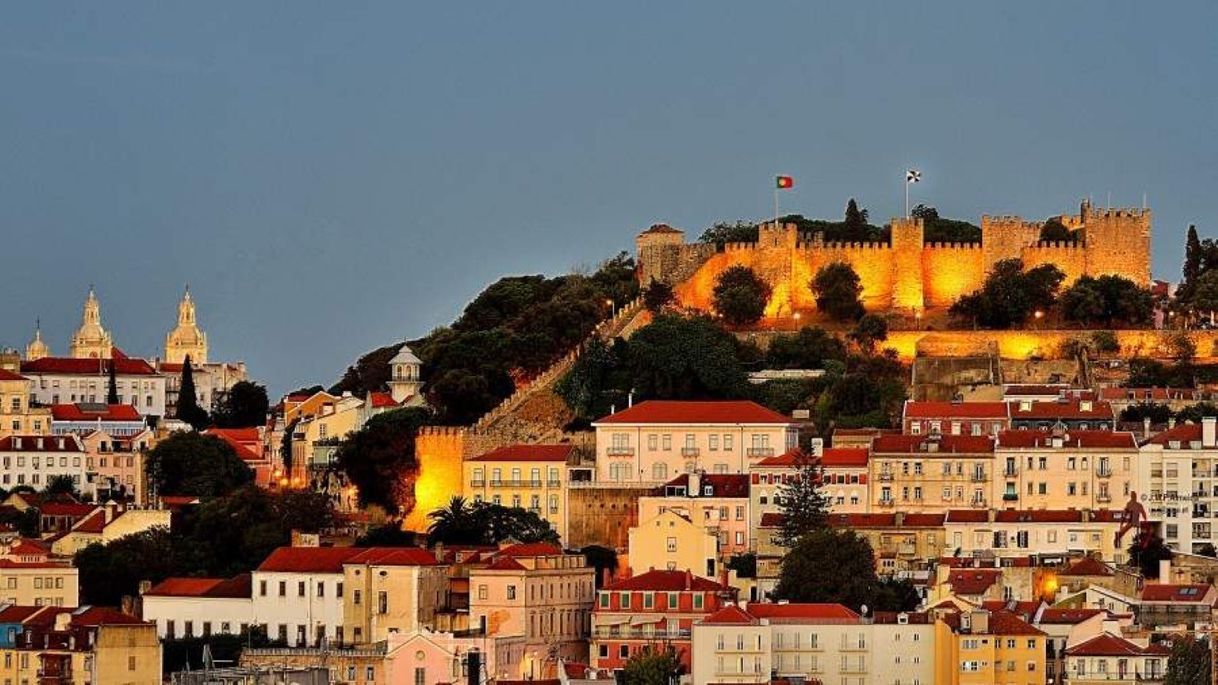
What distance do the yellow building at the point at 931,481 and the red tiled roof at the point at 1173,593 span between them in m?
6.87

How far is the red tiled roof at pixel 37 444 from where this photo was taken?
3342 inches

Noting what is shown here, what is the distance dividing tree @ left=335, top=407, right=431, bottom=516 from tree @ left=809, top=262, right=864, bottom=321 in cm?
1172

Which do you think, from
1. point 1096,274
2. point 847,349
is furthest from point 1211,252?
point 847,349

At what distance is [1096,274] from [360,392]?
2153cm

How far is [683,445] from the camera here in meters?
71.6

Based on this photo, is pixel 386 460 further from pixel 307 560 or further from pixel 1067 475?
pixel 1067 475

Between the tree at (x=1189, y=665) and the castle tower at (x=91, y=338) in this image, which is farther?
the castle tower at (x=91, y=338)

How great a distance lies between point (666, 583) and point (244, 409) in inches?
1470

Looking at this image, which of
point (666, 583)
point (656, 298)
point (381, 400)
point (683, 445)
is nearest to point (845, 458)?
point (683, 445)

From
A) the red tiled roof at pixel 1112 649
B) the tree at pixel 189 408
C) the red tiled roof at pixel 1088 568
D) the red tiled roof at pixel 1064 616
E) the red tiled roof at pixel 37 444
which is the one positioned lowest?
the red tiled roof at pixel 1112 649

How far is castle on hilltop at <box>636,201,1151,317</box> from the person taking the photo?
81938 mm

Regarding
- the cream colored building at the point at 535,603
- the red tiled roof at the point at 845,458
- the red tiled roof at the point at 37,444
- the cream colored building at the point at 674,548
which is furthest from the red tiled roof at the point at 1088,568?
the red tiled roof at the point at 37,444

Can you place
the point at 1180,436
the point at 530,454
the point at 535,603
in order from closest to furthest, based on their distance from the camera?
the point at 535,603, the point at 1180,436, the point at 530,454

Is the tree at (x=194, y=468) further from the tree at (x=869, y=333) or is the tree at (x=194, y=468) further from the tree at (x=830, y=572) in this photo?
the tree at (x=830, y=572)
